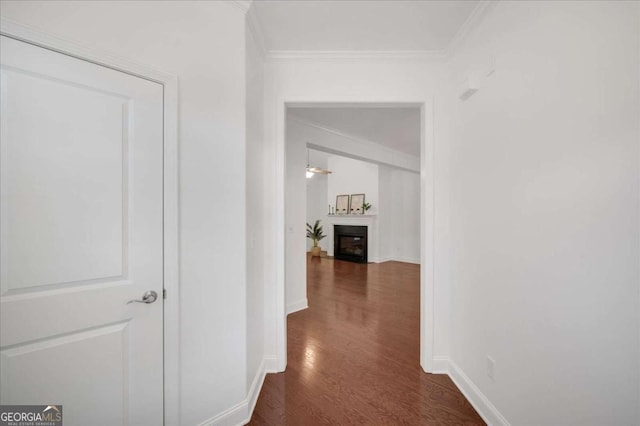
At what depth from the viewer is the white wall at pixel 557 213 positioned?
86cm

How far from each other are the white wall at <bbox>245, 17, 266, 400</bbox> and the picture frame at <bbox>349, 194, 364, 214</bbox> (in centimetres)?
520

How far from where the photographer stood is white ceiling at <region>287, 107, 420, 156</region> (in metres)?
3.22

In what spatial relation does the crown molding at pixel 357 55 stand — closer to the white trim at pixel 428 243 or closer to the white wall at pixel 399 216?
the white trim at pixel 428 243

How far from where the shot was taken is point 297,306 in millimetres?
3277

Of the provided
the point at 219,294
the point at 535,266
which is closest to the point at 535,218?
the point at 535,266

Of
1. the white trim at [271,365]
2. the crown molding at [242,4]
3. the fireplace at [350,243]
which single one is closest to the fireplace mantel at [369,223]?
the fireplace at [350,243]

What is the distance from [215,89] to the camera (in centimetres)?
144

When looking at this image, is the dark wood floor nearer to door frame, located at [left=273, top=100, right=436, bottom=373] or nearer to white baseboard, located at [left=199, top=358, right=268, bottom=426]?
white baseboard, located at [left=199, top=358, right=268, bottom=426]

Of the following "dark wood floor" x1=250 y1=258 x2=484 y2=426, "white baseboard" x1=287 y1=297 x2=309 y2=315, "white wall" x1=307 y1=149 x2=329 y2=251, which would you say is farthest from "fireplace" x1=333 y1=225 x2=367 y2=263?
"white baseboard" x1=287 y1=297 x2=309 y2=315

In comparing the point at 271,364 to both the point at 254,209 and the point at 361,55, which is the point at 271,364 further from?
the point at 361,55

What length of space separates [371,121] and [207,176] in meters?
2.95

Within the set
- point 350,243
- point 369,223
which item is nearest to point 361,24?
point 369,223

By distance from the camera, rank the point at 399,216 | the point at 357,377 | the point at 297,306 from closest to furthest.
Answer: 1. the point at 357,377
2. the point at 297,306
3. the point at 399,216

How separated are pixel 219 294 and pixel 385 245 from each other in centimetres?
602
